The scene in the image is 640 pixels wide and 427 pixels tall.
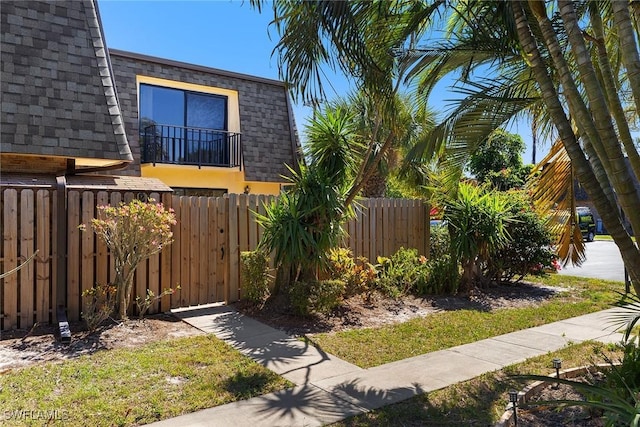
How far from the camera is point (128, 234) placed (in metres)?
6.24

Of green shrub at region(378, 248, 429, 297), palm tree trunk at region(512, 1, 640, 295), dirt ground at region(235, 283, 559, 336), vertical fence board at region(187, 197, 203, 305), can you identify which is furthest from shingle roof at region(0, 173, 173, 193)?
palm tree trunk at region(512, 1, 640, 295)

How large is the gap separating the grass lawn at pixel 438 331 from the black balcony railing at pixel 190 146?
9.15 meters

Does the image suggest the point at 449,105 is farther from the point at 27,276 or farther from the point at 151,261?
the point at 27,276

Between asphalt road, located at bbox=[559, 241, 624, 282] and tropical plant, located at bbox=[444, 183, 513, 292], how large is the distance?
4.01 meters

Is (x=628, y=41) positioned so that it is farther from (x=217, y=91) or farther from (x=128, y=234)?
(x=217, y=91)

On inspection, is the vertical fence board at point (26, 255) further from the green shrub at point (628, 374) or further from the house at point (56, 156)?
the green shrub at point (628, 374)

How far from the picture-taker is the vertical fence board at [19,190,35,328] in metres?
6.07

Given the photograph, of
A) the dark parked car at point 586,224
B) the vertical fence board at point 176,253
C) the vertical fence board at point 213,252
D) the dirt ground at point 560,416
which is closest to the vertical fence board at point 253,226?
the vertical fence board at point 213,252

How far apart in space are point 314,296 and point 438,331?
6.22ft

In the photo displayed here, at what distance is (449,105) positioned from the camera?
6035mm

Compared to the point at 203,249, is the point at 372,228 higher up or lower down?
higher up

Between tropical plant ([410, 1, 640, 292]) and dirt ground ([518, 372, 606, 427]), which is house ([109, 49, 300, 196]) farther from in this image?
dirt ground ([518, 372, 606, 427])

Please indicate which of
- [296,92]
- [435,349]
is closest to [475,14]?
[296,92]

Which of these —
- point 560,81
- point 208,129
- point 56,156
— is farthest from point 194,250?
point 208,129
